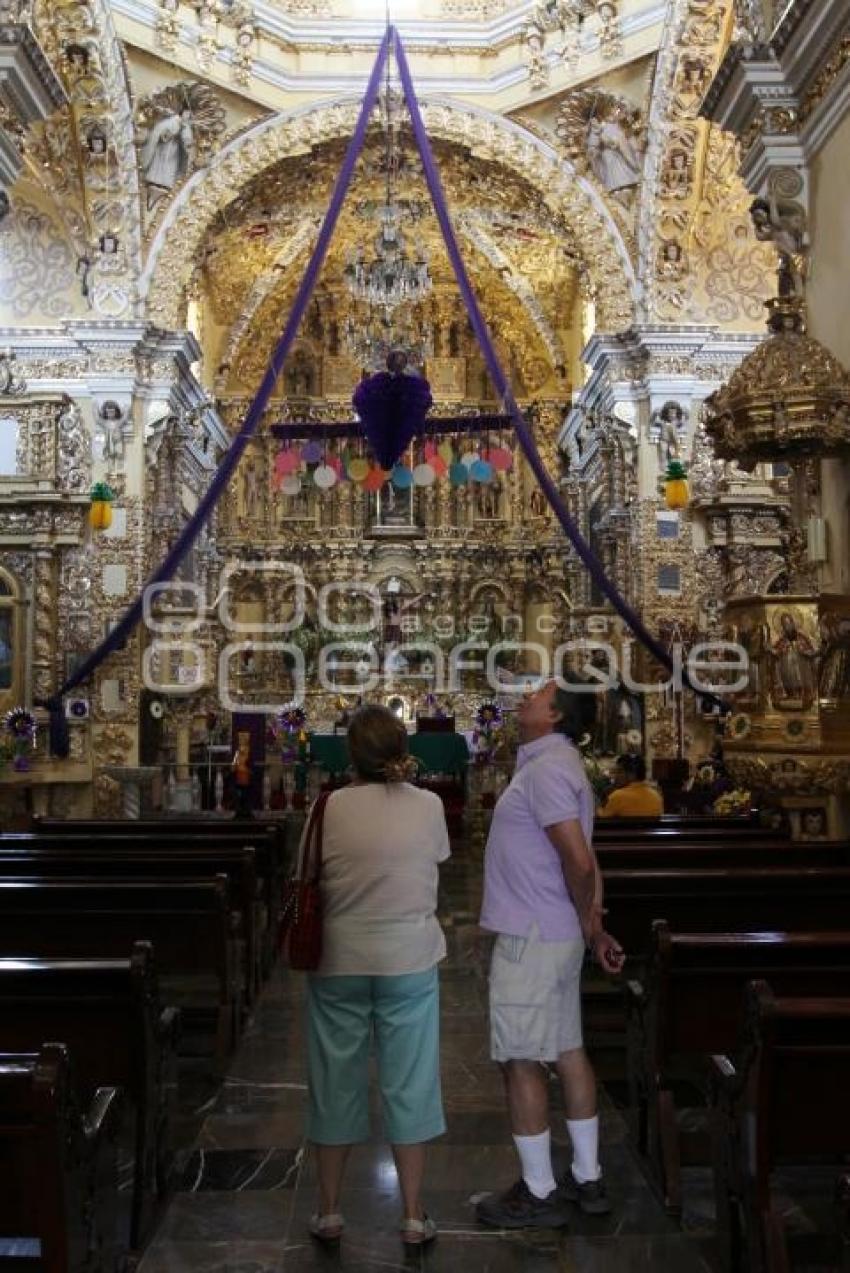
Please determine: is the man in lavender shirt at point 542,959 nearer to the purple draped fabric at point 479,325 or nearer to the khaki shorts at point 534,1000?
the khaki shorts at point 534,1000

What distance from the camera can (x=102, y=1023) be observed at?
4301 mm

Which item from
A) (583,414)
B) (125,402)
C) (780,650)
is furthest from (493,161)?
(780,650)

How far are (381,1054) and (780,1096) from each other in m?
1.23

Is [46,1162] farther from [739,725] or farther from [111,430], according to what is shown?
[111,430]

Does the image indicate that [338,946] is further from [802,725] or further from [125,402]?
[125,402]

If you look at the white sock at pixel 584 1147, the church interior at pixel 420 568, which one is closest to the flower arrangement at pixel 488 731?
the church interior at pixel 420 568

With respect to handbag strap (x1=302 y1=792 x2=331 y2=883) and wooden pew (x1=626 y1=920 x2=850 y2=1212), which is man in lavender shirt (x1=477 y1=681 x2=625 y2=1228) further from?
handbag strap (x1=302 y1=792 x2=331 y2=883)

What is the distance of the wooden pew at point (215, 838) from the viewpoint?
8.27 m

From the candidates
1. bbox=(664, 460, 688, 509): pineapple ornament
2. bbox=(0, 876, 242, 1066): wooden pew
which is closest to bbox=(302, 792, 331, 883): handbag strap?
bbox=(0, 876, 242, 1066): wooden pew

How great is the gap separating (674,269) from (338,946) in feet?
52.1

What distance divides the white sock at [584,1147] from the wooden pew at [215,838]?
3872mm

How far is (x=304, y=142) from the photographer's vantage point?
19.3 m

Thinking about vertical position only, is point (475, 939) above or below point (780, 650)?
below

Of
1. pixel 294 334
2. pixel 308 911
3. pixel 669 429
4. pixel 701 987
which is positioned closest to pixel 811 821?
pixel 701 987
